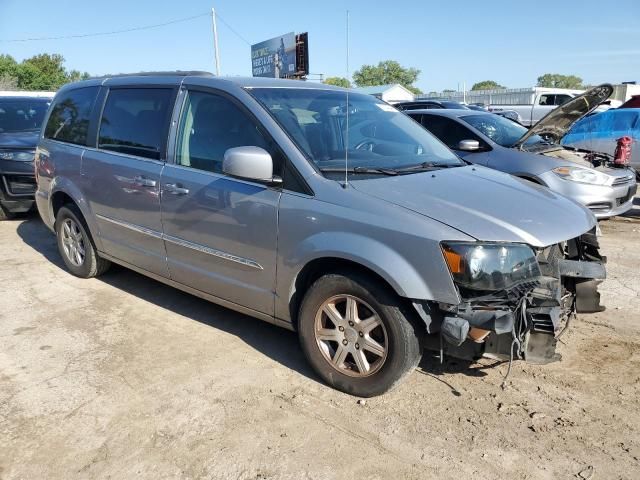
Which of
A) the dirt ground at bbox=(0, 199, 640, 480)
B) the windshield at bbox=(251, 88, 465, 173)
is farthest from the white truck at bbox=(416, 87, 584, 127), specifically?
the dirt ground at bbox=(0, 199, 640, 480)

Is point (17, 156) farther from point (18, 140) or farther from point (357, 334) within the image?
point (357, 334)

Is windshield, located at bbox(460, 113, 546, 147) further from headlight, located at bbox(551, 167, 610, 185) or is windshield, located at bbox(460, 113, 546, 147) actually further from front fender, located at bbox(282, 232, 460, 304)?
front fender, located at bbox(282, 232, 460, 304)

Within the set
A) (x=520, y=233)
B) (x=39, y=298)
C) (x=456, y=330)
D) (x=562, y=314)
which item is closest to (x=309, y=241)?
(x=456, y=330)

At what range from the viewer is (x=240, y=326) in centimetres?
414

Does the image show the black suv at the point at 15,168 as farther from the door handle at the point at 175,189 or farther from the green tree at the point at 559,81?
the green tree at the point at 559,81

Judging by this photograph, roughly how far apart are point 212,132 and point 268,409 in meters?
1.91

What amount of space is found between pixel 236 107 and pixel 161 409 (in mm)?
1963

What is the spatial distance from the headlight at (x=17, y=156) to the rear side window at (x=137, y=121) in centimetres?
345

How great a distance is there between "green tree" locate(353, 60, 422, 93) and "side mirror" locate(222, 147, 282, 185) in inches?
3706

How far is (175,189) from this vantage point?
12.3 feet

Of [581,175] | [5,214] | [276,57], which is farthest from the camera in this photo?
[276,57]

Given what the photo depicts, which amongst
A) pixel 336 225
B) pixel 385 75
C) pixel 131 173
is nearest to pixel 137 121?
pixel 131 173

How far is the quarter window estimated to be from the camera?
11.3ft

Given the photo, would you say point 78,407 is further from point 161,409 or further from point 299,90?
point 299,90
